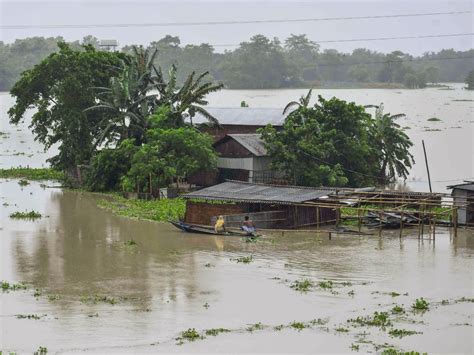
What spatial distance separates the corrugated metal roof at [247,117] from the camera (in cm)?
3650

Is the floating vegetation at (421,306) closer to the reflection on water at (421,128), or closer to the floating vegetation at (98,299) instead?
the floating vegetation at (98,299)

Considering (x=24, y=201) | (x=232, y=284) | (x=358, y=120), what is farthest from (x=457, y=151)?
(x=232, y=284)

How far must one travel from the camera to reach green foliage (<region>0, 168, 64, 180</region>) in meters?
39.9

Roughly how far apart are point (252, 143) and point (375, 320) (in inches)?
668

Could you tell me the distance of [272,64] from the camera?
360 feet

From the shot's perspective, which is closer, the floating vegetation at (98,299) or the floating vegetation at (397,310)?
the floating vegetation at (397,310)

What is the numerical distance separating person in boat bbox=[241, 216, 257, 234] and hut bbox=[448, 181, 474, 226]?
5.84 m

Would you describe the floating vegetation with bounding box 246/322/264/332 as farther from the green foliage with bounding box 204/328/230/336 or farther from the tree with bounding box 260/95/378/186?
the tree with bounding box 260/95/378/186

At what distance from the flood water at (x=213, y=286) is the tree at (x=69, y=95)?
5.14m

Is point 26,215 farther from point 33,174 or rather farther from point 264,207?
point 33,174

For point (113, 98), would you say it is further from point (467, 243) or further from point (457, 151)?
point (457, 151)

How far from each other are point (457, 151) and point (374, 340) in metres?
39.1

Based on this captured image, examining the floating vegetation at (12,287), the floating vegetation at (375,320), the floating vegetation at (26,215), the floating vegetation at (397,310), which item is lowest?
the floating vegetation at (375,320)

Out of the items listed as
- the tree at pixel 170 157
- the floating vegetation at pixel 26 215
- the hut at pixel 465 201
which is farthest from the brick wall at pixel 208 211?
the hut at pixel 465 201
